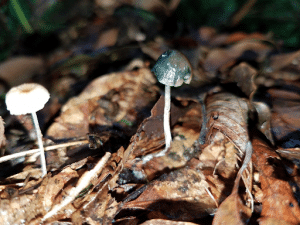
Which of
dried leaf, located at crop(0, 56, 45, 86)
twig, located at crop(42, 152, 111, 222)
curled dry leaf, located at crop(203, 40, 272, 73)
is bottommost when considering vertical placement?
twig, located at crop(42, 152, 111, 222)

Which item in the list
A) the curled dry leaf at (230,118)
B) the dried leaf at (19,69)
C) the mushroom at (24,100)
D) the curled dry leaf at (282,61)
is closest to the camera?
the mushroom at (24,100)

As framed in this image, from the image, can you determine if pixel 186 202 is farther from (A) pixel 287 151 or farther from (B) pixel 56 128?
(B) pixel 56 128

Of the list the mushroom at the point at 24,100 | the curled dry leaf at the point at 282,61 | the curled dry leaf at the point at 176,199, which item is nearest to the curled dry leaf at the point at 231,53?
the curled dry leaf at the point at 282,61

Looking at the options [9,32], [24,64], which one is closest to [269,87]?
[24,64]

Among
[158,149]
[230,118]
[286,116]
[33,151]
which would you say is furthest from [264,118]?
[33,151]

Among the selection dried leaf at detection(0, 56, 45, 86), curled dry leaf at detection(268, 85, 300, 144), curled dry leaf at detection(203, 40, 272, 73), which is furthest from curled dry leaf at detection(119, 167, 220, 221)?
dried leaf at detection(0, 56, 45, 86)

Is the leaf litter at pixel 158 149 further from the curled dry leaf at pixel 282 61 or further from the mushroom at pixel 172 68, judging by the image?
the mushroom at pixel 172 68

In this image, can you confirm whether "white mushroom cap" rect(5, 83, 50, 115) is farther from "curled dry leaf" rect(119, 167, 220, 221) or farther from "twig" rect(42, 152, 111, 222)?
"curled dry leaf" rect(119, 167, 220, 221)
